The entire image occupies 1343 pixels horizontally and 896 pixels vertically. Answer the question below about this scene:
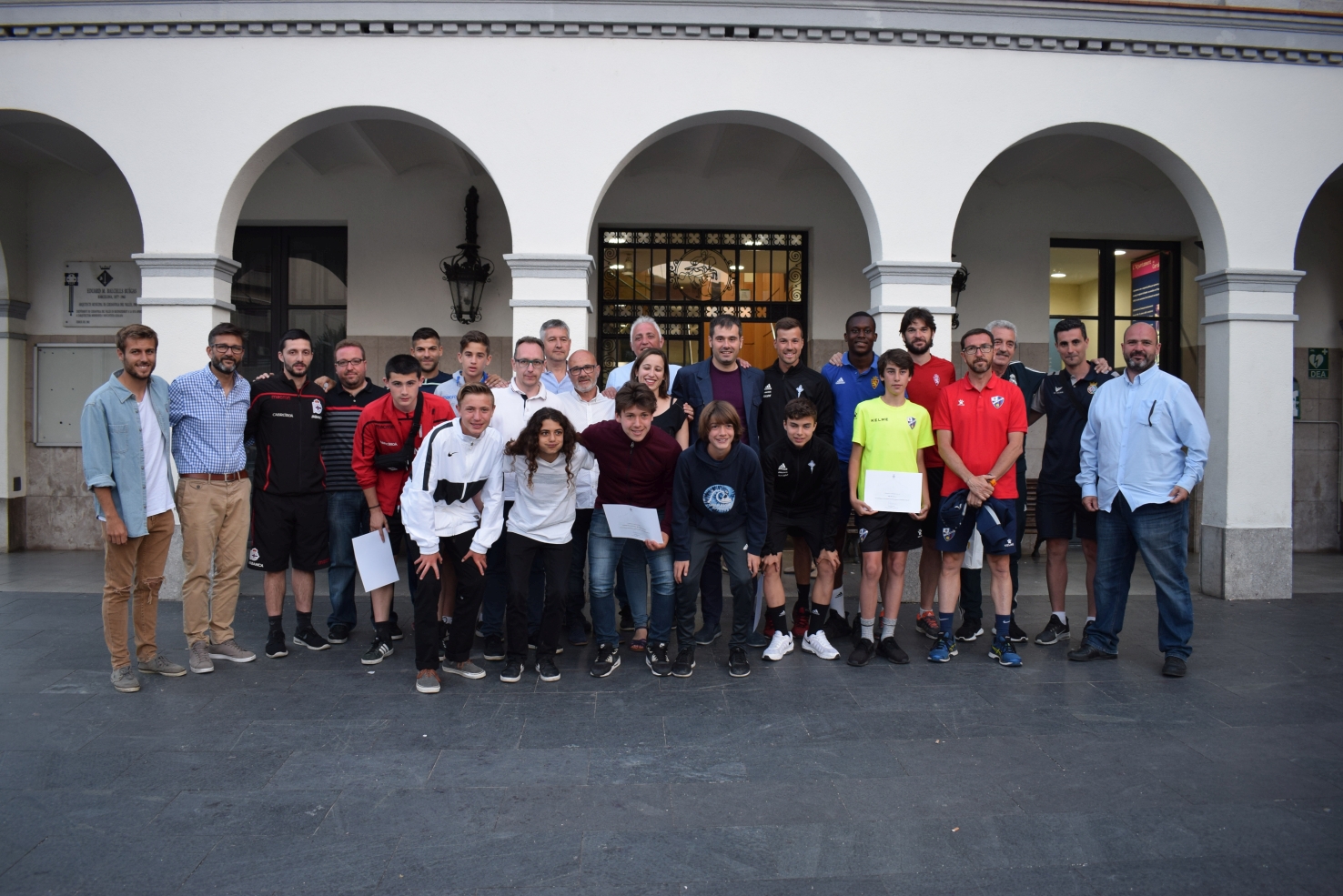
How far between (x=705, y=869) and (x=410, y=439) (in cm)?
299

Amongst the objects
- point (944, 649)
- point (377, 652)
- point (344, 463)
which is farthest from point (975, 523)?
point (344, 463)

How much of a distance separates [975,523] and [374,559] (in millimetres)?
3518

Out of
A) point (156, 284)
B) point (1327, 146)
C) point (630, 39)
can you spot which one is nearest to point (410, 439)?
point (156, 284)

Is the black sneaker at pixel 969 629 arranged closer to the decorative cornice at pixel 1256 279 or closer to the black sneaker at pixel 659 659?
the black sneaker at pixel 659 659

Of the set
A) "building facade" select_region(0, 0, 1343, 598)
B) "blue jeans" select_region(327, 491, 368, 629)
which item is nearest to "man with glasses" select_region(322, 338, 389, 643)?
"blue jeans" select_region(327, 491, 368, 629)

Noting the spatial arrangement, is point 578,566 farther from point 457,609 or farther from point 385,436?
point 385,436

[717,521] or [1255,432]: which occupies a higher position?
[1255,432]

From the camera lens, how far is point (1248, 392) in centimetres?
639

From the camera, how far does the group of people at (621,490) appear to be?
4.30m

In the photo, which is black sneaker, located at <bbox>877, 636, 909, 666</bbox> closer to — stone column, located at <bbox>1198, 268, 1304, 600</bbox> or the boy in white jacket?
the boy in white jacket

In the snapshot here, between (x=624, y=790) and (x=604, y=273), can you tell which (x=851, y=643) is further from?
(x=604, y=273)

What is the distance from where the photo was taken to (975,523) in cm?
479

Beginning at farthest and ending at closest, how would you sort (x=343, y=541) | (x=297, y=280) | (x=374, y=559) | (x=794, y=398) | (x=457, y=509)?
(x=297, y=280) < (x=343, y=541) < (x=794, y=398) < (x=374, y=559) < (x=457, y=509)

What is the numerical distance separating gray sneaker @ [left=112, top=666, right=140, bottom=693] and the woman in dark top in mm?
3086
